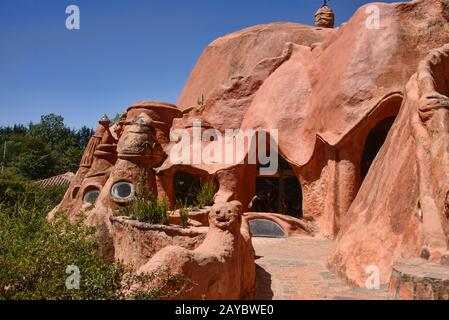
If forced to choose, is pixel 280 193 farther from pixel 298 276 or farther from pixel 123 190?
pixel 298 276

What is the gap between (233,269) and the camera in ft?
17.8

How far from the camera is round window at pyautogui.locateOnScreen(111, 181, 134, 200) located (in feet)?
34.4

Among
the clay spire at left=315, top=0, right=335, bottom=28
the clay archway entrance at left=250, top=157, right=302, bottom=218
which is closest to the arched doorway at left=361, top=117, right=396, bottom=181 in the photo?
the clay archway entrance at left=250, top=157, right=302, bottom=218

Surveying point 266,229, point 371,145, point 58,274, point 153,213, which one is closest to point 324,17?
point 371,145

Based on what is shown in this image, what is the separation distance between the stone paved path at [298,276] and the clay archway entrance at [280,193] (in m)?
4.11

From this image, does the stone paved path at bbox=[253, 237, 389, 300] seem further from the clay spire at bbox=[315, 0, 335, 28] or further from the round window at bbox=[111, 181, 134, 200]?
the clay spire at bbox=[315, 0, 335, 28]

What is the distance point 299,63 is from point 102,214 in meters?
9.06

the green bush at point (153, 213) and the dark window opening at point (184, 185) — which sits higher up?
the dark window opening at point (184, 185)

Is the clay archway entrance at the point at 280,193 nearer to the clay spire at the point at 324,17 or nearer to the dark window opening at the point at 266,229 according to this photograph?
the dark window opening at the point at 266,229

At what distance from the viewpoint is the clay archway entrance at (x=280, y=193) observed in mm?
14617

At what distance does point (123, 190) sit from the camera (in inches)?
418

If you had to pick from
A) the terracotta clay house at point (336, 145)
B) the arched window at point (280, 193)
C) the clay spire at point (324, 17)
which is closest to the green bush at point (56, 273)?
the terracotta clay house at point (336, 145)
